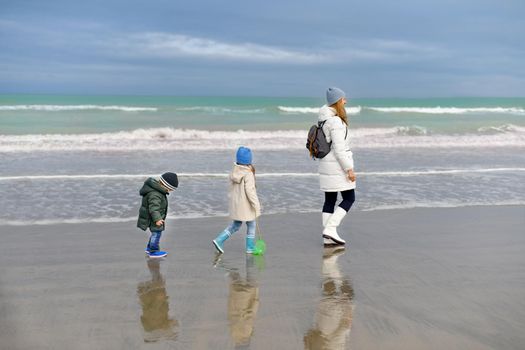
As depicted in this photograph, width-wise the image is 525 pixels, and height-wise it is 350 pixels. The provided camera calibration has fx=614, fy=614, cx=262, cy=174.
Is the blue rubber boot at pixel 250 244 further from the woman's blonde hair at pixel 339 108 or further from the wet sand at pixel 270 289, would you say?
the woman's blonde hair at pixel 339 108

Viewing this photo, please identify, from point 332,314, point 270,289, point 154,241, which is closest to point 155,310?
point 270,289

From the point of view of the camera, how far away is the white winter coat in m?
6.50

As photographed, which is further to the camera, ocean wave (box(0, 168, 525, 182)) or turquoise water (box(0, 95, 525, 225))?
ocean wave (box(0, 168, 525, 182))

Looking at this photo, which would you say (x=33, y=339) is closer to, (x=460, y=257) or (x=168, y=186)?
(x=168, y=186)

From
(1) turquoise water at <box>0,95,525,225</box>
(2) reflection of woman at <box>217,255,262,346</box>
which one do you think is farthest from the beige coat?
(1) turquoise water at <box>0,95,525,225</box>

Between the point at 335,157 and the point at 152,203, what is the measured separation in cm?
199

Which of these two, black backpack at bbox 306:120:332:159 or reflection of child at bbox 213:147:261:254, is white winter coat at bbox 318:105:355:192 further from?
reflection of child at bbox 213:147:261:254

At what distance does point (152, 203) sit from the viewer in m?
6.16

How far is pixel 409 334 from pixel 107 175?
9755 millimetres

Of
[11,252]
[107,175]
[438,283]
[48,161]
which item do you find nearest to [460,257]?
[438,283]

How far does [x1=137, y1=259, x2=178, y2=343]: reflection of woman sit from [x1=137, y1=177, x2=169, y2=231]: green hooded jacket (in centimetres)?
55

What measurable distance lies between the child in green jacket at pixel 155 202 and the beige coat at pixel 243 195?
23.6 inches

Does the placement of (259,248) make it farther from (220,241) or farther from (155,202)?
(155,202)

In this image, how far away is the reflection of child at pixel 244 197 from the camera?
623 cm
